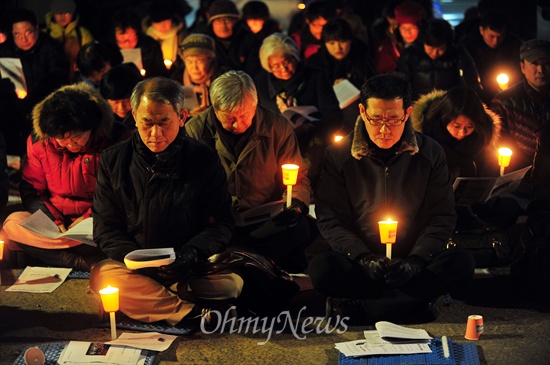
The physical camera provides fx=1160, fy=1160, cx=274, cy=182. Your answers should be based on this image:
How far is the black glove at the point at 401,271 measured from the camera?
690cm

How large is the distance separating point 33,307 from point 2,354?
2.99ft

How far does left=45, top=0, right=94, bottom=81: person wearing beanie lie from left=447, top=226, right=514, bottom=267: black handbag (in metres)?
5.78

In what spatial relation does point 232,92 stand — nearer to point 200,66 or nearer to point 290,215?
point 290,215

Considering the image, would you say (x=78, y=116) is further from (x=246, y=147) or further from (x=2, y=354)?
(x=2, y=354)

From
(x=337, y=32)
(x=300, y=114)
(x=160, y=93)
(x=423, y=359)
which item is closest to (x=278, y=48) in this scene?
(x=300, y=114)

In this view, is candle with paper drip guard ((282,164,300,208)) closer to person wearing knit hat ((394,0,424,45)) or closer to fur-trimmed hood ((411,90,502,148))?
fur-trimmed hood ((411,90,502,148))

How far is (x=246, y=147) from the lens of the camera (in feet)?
26.2

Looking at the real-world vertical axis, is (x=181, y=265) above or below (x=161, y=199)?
below

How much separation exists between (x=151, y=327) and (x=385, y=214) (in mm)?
1609

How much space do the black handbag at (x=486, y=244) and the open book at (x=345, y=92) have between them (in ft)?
8.01

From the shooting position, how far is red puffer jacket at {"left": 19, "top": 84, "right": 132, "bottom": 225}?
816cm

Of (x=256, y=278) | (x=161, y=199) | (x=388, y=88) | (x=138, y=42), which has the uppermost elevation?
(x=138, y=42)

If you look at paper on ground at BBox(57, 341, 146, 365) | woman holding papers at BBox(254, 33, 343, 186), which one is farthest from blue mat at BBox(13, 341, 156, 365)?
woman holding papers at BBox(254, 33, 343, 186)

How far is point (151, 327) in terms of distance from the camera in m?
7.05
